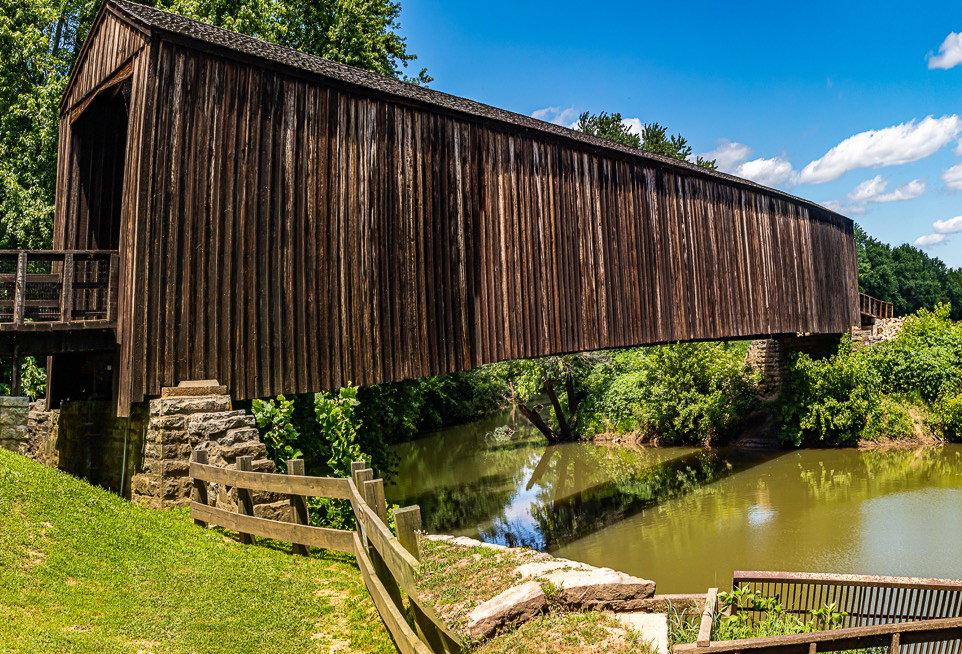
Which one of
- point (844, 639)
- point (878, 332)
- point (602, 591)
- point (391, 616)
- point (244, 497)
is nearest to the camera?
point (844, 639)

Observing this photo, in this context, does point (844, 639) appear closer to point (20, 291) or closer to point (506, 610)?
point (506, 610)

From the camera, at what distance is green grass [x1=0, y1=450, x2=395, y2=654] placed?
13.9ft

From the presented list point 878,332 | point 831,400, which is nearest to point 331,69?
point 831,400

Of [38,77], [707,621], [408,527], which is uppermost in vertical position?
[38,77]

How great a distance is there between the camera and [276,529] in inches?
234

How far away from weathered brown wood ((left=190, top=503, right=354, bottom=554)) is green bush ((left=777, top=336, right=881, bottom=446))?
58.5 ft

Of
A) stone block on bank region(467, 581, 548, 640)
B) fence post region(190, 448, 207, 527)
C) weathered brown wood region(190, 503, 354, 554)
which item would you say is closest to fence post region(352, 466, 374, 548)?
weathered brown wood region(190, 503, 354, 554)

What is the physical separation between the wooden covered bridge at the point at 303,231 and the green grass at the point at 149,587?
1872mm

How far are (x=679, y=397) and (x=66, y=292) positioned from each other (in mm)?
18118

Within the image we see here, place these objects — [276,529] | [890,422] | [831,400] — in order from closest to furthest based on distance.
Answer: [276,529], [890,422], [831,400]

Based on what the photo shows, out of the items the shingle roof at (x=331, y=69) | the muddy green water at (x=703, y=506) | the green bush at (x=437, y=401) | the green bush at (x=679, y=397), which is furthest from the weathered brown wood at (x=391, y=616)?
the green bush at (x=679, y=397)

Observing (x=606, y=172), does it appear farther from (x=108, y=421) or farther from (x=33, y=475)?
(x=33, y=475)

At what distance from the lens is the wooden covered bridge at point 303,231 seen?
25.9 ft

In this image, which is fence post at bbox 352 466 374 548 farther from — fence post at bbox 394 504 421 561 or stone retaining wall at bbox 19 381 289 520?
stone retaining wall at bbox 19 381 289 520
